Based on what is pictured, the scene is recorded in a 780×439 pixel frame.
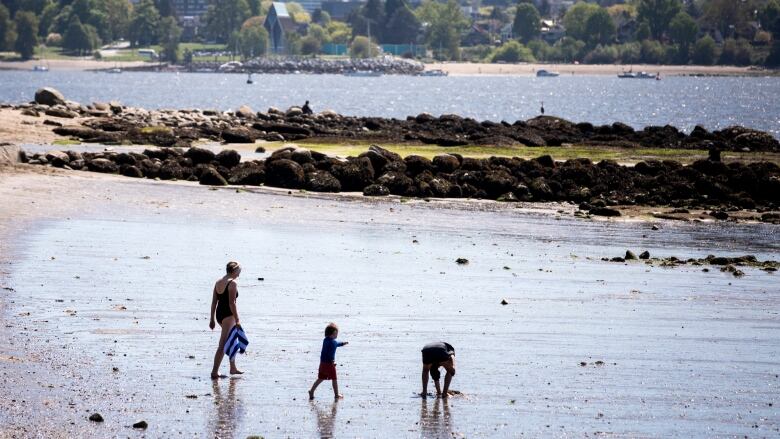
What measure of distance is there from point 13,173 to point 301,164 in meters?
8.79

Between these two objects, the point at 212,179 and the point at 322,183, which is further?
the point at 212,179

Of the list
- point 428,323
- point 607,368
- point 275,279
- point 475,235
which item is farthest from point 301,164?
point 607,368

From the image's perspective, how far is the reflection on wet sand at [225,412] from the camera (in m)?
14.5

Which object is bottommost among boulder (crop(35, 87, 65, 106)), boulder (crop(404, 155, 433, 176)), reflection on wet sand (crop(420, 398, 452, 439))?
boulder (crop(35, 87, 65, 106))

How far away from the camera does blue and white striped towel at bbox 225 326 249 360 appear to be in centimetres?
1673

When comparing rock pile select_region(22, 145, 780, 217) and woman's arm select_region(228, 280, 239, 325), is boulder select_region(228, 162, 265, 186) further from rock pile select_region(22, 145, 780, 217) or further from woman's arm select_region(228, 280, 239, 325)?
woman's arm select_region(228, 280, 239, 325)

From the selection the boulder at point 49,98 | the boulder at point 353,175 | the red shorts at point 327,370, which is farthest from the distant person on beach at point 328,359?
the boulder at point 49,98

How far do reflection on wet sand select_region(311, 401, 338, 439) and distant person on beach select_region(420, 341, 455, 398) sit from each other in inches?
45.3

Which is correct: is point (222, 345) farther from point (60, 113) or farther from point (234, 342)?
point (60, 113)

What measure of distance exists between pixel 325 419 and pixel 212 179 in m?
25.1

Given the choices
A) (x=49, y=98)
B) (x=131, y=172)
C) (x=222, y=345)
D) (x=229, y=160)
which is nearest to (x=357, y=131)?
(x=49, y=98)

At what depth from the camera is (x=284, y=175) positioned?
39688 millimetres

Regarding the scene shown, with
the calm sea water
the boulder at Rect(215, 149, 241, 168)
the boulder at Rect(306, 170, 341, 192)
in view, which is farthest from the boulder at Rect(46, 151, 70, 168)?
the calm sea water

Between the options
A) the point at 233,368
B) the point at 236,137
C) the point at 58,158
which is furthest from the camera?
the point at 236,137
